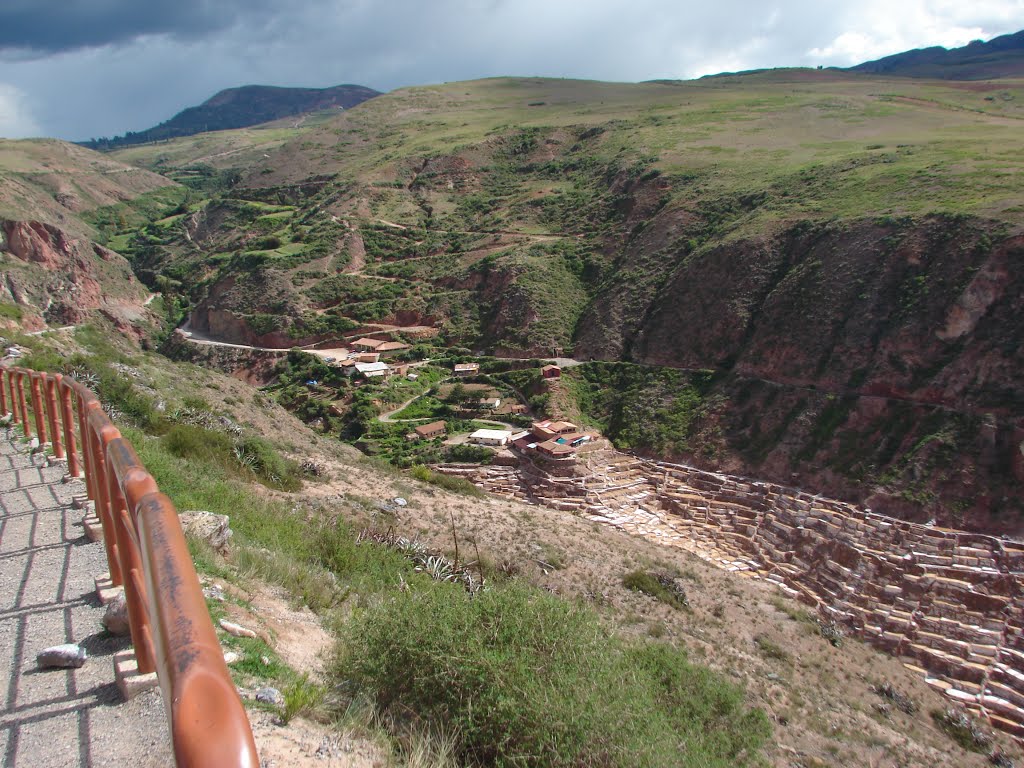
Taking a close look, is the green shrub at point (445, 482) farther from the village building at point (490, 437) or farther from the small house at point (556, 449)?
the village building at point (490, 437)

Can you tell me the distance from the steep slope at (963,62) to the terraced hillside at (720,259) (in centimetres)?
5277

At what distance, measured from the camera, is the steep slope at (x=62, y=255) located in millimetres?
40844

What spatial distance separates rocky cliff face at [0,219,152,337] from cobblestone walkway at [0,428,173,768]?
125 feet

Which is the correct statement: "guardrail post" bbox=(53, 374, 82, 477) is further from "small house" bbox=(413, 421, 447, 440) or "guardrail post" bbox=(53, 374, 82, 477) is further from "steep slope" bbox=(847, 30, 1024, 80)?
"steep slope" bbox=(847, 30, 1024, 80)

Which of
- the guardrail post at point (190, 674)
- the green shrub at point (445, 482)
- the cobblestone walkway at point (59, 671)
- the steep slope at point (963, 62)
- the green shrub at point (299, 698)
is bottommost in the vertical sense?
the green shrub at point (445, 482)

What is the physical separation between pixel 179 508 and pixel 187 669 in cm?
700

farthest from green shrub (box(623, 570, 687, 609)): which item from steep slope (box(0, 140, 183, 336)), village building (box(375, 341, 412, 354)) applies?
village building (box(375, 341, 412, 354))

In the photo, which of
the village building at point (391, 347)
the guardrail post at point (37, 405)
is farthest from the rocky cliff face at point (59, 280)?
the guardrail post at point (37, 405)

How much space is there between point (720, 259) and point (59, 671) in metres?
37.3

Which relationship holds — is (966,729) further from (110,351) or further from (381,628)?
(110,351)

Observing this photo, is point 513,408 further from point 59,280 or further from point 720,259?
point 59,280

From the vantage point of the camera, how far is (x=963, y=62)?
445ft

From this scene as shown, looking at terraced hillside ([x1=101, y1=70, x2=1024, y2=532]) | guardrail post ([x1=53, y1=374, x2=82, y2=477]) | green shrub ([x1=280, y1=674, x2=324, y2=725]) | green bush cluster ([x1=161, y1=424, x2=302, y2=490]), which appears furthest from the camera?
terraced hillside ([x1=101, y1=70, x2=1024, y2=532])

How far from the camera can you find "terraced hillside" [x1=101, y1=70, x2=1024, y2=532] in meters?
25.8
